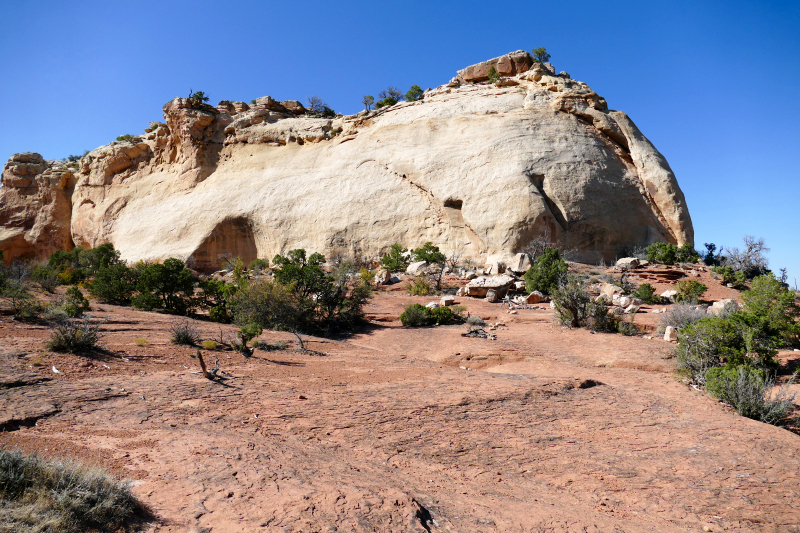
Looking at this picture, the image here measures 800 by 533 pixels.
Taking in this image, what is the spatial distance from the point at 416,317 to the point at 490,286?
16.5 feet

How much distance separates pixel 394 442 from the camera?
18.2ft

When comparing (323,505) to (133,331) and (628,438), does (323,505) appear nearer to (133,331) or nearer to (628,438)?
(628,438)

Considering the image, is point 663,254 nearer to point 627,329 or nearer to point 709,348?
point 627,329

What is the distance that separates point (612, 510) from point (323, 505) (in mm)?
2810

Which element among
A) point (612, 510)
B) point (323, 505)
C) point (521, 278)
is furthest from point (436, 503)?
point (521, 278)

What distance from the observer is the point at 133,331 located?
32.7ft

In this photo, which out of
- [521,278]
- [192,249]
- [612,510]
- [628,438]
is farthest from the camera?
[192,249]

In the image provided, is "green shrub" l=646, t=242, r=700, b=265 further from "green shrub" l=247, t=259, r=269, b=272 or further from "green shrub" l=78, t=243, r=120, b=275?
"green shrub" l=78, t=243, r=120, b=275

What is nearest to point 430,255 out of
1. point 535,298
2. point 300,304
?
point 535,298

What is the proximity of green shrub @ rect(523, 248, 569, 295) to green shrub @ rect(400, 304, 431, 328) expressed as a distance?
5.19 meters

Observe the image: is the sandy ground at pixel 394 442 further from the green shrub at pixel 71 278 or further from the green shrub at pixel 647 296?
the green shrub at pixel 71 278

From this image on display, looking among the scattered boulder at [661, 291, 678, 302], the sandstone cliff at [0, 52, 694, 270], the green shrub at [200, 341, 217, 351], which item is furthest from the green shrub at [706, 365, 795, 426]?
the sandstone cliff at [0, 52, 694, 270]

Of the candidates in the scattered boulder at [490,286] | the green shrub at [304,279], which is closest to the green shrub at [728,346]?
the scattered boulder at [490,286]

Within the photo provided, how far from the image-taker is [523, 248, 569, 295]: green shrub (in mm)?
17484
